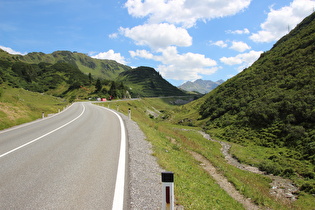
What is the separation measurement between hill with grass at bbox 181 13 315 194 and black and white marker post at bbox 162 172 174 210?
18.9m

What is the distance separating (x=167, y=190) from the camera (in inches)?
149

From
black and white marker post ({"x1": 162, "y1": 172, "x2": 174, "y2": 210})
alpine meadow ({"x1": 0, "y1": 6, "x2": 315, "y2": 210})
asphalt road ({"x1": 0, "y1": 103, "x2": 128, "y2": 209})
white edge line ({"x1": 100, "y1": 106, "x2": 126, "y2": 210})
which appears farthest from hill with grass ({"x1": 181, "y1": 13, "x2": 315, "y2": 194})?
black and white marker post ({"x1": 162, "y1": 172, "x2": 174, "y2": 210})

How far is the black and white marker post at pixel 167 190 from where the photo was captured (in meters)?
3.60

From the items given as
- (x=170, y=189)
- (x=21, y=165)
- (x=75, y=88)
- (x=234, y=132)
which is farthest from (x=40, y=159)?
(x=75, y=88)

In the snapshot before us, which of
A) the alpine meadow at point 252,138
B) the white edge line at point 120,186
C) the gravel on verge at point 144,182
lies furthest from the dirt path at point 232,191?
the white edge line at point 120,186

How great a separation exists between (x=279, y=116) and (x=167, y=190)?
4364 centimetres

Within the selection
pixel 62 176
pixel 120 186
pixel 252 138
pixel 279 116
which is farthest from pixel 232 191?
pixel 279 116

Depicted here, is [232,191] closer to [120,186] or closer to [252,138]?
[120,186]

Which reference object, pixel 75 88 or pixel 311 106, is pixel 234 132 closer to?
pixel 311 106

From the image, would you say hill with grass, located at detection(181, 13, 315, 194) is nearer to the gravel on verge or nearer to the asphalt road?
the gravel on verge

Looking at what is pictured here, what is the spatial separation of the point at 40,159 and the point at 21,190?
10.0ft

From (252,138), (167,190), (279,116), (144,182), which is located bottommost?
(252,138)

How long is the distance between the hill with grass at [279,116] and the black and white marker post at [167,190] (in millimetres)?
18946

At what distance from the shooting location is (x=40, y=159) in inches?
322
